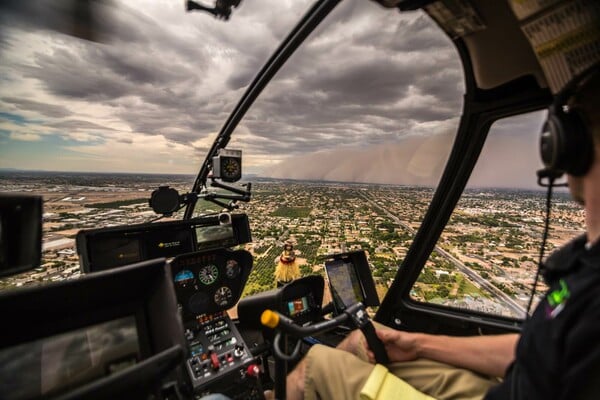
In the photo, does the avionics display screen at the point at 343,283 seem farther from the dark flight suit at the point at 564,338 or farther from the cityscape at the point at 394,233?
the dark flight suit at the point at 564,338

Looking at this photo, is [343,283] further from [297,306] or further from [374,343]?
[374,343]

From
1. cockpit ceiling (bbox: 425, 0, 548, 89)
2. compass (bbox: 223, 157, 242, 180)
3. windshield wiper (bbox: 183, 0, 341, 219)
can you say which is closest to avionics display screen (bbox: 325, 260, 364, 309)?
compass (bbox: 223, 157, 242, 180)

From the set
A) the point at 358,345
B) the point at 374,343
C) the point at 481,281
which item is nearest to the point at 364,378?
the point at 374,343

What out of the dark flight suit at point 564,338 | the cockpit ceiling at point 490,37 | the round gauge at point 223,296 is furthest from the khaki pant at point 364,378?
the cockpit ceiling at point 490,37

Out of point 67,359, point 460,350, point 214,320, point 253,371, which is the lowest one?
point 253,371

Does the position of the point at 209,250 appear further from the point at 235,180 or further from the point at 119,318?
the point at 119,318

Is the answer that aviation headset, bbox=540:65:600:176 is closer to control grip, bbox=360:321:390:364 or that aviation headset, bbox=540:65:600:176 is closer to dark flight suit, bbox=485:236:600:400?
dark flight suit, bbox=485:236:600:400

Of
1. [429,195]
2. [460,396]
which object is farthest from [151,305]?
[429,195]
